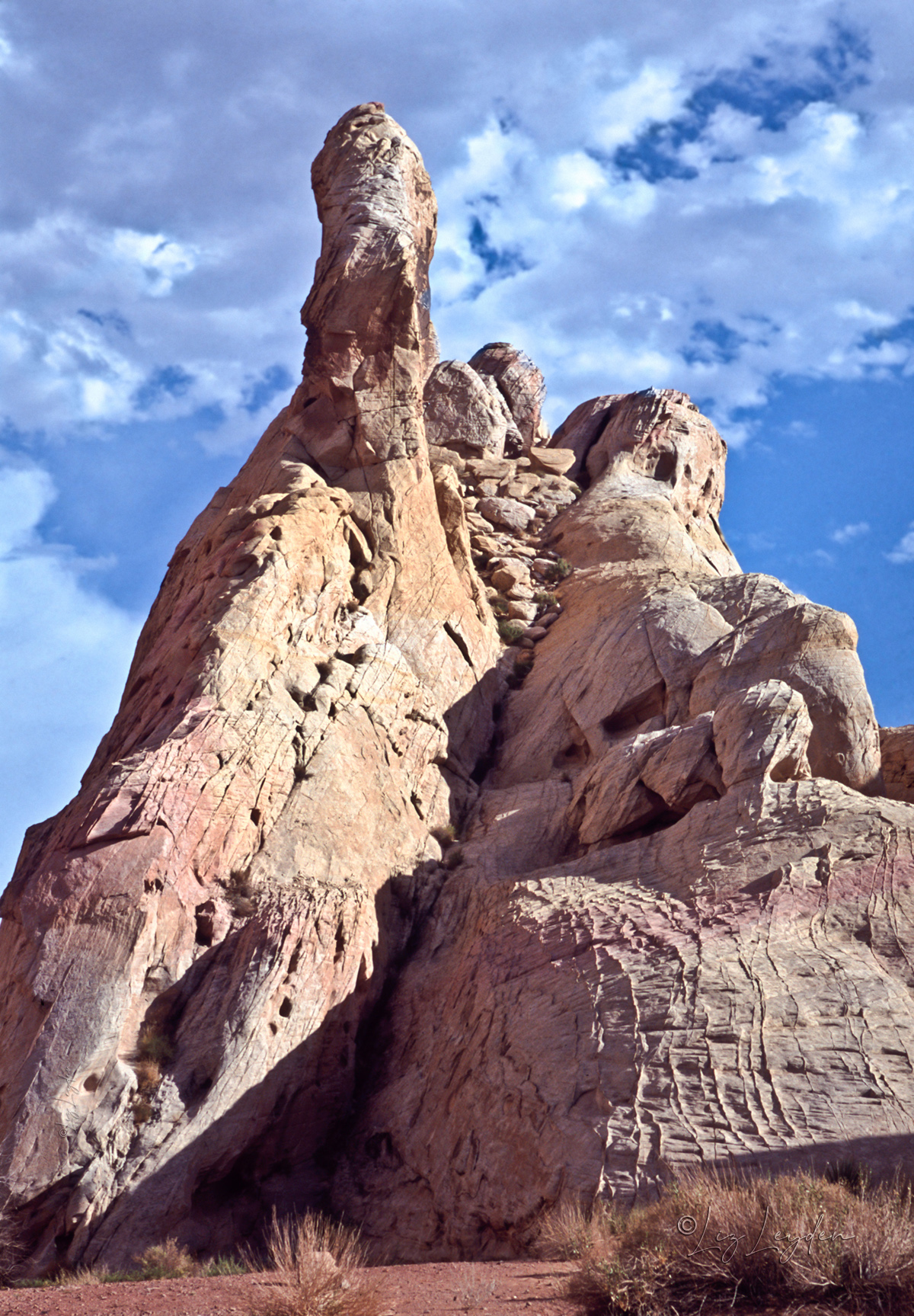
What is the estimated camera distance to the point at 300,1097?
15734 millimetres

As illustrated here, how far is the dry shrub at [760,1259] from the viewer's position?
810cm

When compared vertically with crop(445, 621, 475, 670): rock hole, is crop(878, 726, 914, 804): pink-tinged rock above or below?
below

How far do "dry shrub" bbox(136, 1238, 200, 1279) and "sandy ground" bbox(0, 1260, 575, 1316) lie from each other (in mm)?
902

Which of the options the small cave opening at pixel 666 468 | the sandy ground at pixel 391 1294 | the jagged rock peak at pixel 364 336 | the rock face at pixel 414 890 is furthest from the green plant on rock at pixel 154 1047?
the small cave opening at pixel 666 468

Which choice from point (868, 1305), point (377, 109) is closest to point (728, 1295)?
point (868, 1305)

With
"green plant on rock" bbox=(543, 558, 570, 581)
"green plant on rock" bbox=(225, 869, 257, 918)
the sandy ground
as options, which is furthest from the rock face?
"green plant on rock" bbox=(543, 558, 570, 581)

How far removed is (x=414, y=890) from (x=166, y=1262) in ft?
24.8

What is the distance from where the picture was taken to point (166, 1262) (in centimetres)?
1294

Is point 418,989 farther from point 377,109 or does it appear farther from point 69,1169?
point 377,109

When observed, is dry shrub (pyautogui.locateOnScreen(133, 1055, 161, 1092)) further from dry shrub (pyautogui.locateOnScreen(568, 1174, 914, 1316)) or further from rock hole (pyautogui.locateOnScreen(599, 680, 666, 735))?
rock hole (pyautogui.locateOnScreen(599, 680, 666, 735))

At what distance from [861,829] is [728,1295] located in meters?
8.84

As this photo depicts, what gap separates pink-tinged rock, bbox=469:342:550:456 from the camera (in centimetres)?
4075

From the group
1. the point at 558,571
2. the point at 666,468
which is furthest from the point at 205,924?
the point at 666,468

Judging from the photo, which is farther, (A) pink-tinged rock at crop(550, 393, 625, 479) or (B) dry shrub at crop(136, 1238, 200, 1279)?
(A) pink-tinged rock at crop(550, 393, 625, 479)
